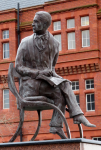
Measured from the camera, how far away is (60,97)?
296 inches

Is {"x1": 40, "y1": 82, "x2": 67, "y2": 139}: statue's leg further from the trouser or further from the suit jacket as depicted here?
the suit jacket

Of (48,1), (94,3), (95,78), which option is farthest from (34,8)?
(95,78)

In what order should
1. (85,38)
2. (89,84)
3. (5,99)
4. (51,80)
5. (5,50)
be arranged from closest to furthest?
(51,80), (89,84), (85,38), (5,99), (5,50)

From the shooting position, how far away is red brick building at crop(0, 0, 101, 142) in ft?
90.7

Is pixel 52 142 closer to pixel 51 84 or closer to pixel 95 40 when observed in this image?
pixel 51 84

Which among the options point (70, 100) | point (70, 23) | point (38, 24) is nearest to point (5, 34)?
point (70, 23)

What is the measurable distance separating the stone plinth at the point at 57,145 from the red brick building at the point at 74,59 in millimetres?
20452

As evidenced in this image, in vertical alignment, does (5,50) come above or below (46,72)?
above

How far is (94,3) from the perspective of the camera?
28203 mm

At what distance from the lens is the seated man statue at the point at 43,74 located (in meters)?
7.45

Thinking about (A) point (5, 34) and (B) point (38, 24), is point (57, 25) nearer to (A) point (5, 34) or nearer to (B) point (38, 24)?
(A) point (5, 34)

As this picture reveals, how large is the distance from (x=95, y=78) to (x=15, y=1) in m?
8.34

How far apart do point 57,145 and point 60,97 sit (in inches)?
42.8

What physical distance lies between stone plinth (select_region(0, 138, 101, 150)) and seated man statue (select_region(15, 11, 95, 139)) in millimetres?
770
